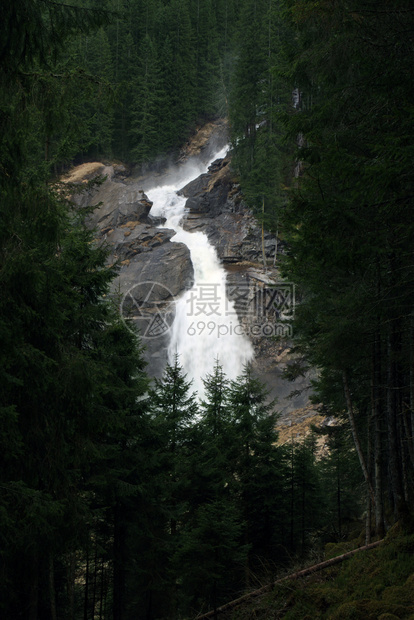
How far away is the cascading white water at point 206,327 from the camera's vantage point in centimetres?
2995

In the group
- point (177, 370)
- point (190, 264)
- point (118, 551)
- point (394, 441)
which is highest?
point (190, 264)

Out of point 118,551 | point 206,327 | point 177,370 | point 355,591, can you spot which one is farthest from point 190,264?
point 355,591

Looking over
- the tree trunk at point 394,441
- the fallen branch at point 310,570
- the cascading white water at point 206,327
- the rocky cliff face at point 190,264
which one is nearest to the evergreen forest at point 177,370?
the tree trunk at point 394,441

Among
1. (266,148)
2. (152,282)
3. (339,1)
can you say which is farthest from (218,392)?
(266,148)

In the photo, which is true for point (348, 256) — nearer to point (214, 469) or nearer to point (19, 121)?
point (19, 121)

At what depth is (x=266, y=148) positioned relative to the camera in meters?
33.7

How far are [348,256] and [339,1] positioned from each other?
3.38 m

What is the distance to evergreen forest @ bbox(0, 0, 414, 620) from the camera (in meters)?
4.83

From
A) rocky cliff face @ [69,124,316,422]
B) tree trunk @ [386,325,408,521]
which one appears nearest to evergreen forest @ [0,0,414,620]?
tree trunk @ [386,325,408,521]

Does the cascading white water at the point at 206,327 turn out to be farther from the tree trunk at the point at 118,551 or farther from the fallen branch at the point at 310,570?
the fallen branch at the point at 310,570

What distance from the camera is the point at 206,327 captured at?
31.3 meters

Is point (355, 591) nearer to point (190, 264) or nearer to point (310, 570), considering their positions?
point (310, 570)

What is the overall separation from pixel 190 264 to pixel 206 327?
5321 millimetres

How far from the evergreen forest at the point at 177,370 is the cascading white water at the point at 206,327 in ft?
40.4
